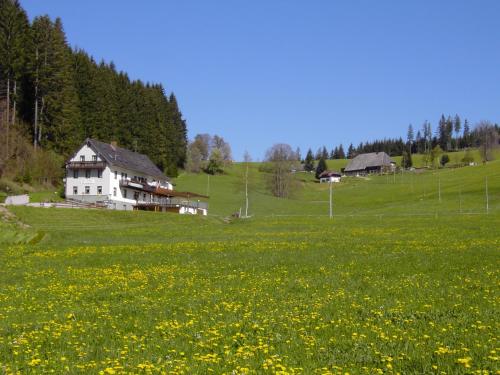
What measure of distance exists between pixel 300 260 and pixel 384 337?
48.0 ft

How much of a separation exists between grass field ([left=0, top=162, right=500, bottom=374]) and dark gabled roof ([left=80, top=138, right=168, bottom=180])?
62906mm

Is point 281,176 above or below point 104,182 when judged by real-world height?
above

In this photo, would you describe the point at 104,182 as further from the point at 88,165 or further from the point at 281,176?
the point at 281,176

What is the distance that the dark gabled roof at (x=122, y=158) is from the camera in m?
93.5

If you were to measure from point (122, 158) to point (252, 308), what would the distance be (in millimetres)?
89444

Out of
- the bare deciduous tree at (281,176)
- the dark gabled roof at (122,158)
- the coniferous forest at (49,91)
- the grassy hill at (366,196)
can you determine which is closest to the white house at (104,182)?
the dark gabled roof at (122,158)

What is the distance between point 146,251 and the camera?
30453mm

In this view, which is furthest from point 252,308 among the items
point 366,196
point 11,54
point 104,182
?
point 366,196

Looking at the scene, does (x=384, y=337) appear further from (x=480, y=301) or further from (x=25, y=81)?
(x=25, y=81)

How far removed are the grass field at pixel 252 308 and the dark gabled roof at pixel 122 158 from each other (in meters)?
62.9

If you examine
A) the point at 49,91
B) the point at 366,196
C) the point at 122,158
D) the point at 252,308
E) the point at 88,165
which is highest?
the point at 49,91

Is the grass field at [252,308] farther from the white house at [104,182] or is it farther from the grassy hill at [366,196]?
the white house at [104,182]

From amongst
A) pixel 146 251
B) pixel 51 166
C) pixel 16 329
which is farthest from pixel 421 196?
pixel 16 329

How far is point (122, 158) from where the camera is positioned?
99.6 m
